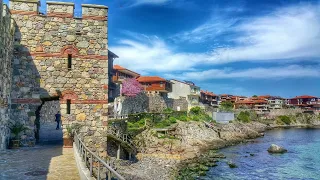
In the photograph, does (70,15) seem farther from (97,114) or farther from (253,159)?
(253,159)

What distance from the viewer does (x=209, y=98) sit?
111 metres

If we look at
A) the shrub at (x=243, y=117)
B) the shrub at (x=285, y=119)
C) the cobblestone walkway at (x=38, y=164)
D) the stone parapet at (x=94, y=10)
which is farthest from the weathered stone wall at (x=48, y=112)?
the shrub at (x=285, y=119)

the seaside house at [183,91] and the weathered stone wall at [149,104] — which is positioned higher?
the seaside house at [183,91]

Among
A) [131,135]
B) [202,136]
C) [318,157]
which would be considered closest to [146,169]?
[131,135]

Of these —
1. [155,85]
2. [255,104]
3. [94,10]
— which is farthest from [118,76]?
[255,104]

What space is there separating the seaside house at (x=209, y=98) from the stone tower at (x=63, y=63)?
3442 inches

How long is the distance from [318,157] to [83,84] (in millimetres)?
38721

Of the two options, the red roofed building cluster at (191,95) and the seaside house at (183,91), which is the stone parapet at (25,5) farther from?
the seaside house at (183,91)

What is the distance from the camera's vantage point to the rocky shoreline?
2806cm

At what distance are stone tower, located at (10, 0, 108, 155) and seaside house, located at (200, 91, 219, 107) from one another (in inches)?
3442

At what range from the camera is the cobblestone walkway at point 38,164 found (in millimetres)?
9758

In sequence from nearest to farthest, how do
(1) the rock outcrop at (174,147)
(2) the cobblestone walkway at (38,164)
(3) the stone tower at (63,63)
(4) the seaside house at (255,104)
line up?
(2) the cobblestone walkway at (38,164) < (3) the stone tower at (63,63) < (1) the rock outcrop at (174,147) < (4) the seaside house at (255,104)

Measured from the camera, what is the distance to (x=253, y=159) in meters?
38.6

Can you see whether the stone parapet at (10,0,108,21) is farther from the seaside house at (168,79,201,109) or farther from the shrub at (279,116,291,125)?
the shrub at (279,116,291,125)
